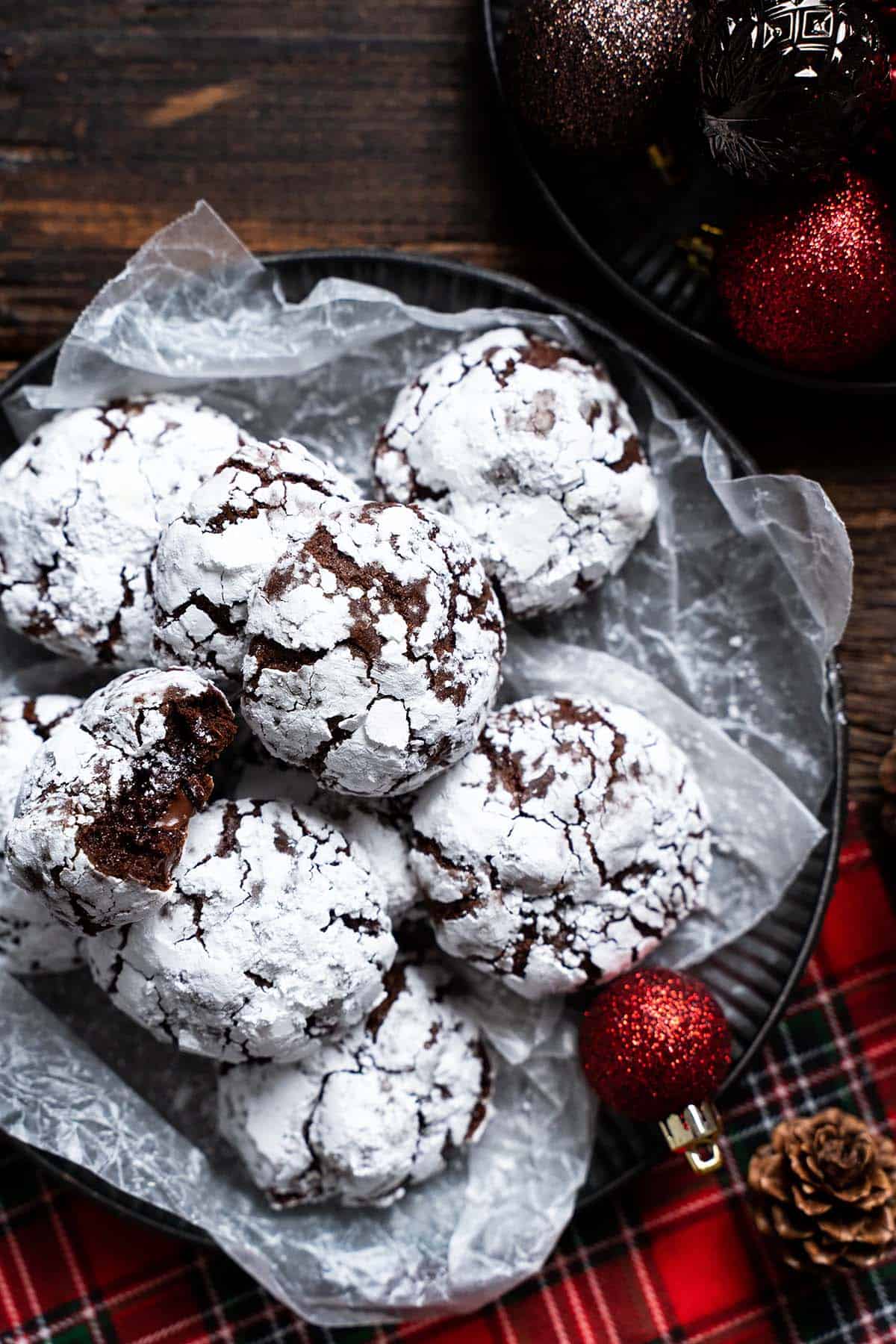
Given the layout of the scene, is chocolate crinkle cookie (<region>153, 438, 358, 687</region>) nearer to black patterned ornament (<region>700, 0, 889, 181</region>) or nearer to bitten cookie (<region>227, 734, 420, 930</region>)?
bitten cookie (<region>227, 734, 420, 930</region>)

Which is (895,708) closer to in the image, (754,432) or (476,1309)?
(754,432)

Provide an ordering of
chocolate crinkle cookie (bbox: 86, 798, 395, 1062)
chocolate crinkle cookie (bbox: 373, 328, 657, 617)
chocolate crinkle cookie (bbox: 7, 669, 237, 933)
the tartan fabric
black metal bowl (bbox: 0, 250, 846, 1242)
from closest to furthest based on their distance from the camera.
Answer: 1. chocolate crinkle cookie (bbox: 7, 669, 237, 933)
2. chocolate crinkle cookie (bbox: 86, 798, 395, 1062)
3. chocolate crinkle cookie (bbox: 373, 328, 657, 617)
4. black metal bowl (bbox: 0, 250, 846, 1242)
5. the tartan fabric

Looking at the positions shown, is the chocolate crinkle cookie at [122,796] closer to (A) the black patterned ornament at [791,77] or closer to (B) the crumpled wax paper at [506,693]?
(B) the crumpled wax paper at [506,693]

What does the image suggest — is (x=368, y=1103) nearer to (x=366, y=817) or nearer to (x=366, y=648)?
(x=366, y=817)

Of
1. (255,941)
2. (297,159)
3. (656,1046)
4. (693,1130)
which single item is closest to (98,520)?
(255,941)

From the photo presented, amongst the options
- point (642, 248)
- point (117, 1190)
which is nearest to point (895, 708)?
point (642, 248)

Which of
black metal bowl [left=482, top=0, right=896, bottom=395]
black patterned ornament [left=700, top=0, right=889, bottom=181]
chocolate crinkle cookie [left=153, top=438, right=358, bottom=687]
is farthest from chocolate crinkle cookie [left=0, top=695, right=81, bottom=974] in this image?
black patterned ornament [left=700, top=0, right=889, bottom=181]

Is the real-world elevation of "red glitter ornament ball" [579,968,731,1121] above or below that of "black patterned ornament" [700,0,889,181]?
below
